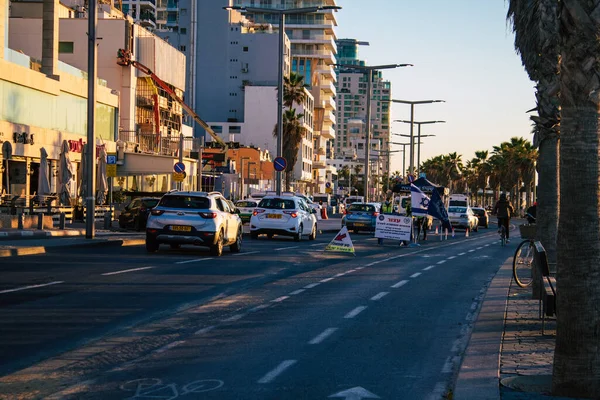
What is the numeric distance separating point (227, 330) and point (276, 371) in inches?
119

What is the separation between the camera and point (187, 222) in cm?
2642

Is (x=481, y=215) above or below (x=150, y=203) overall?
below

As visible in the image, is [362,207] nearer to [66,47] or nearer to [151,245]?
[151,245]

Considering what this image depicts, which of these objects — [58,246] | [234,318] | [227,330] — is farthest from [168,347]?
[58,246]

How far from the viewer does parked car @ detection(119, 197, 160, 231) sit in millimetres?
43094

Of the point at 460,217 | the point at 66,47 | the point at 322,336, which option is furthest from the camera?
the point at 66,47

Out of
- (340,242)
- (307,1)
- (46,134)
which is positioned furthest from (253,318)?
(307,1)

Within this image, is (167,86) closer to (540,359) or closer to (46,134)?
(46,134)

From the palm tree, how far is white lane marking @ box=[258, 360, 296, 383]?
2.55m

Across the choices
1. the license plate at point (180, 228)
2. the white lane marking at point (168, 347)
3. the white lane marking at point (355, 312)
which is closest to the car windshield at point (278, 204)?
the license plate at point (180, 228)

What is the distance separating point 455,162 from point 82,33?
88.4m

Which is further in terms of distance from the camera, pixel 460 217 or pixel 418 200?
pixel 460 217

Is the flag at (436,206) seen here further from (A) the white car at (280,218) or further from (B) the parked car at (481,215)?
(B) the parked car at (481,215)

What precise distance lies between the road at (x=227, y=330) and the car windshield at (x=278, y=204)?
15.6m
